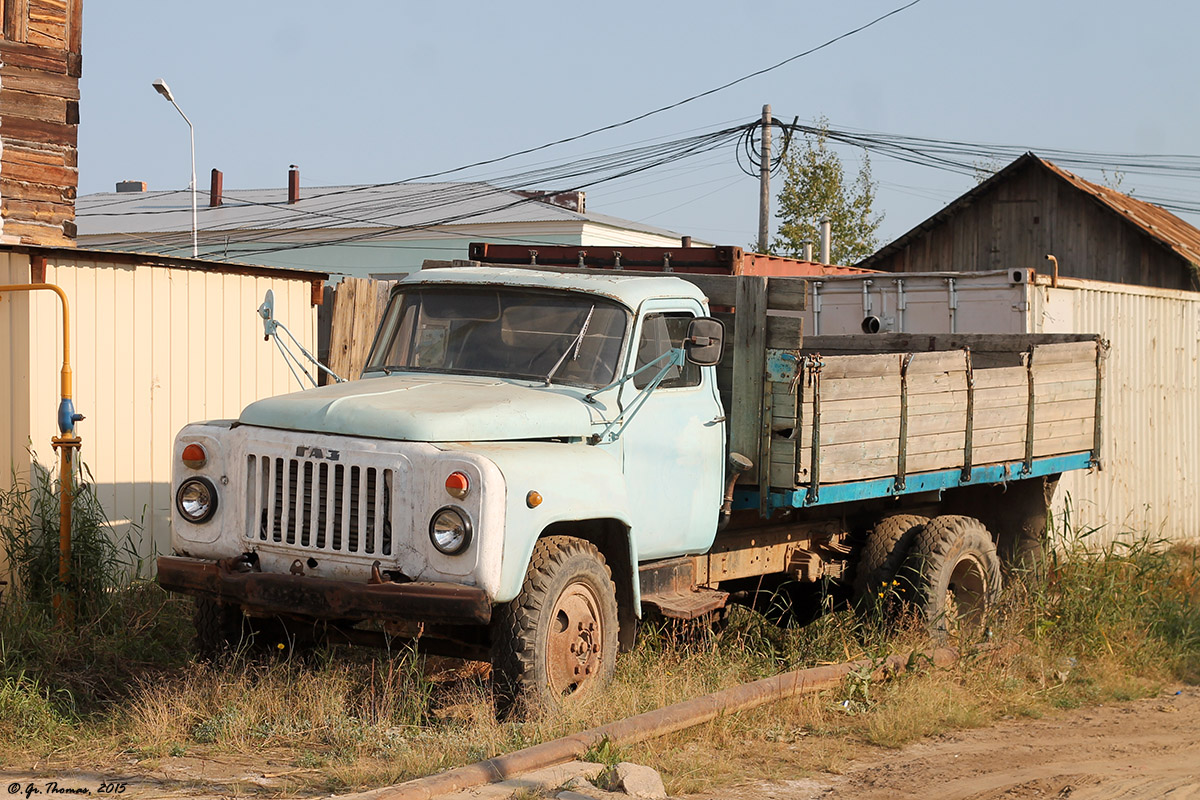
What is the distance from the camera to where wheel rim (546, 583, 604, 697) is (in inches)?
238

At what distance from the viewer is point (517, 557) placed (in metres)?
5.67

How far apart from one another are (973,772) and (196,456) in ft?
12.9

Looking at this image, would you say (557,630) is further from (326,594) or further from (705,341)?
(705,341)

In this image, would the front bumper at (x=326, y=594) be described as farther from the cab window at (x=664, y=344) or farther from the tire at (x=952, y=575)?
the tire at (x=952, y=575)

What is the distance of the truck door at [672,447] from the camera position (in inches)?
265

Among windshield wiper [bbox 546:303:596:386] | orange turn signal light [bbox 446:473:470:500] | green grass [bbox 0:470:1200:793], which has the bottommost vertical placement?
green grass [bbox 0:470:1200:793]

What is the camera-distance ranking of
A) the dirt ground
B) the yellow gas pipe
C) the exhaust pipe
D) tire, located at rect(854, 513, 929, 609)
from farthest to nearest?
tire, located at rect(854, 513, 929, 609), the yellow gas pipe, the exhaust pipe, the dirt ground

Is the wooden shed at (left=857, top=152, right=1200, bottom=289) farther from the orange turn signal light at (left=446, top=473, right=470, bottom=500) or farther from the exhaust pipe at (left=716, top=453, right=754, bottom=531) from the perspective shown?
the orange turn signal light at (left=446, top=473, right=470, bottom=500)

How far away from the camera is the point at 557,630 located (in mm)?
6070

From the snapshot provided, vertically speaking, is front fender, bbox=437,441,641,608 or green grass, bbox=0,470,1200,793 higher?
front fender, bbox=437,441,641,608

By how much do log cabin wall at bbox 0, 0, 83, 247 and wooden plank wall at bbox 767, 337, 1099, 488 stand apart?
32.0ft

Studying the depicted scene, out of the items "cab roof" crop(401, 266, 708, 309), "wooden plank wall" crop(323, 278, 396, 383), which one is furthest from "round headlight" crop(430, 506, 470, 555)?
"wooden plank wall" crop(323, 278, 396, 383)

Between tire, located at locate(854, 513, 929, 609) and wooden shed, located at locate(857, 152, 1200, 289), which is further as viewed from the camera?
wooden shed, located at locate(857, 152, 1200, 289)

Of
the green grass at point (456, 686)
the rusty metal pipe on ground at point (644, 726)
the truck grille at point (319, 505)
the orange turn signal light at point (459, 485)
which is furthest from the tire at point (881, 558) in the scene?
the truck grille at point (319, 505)
